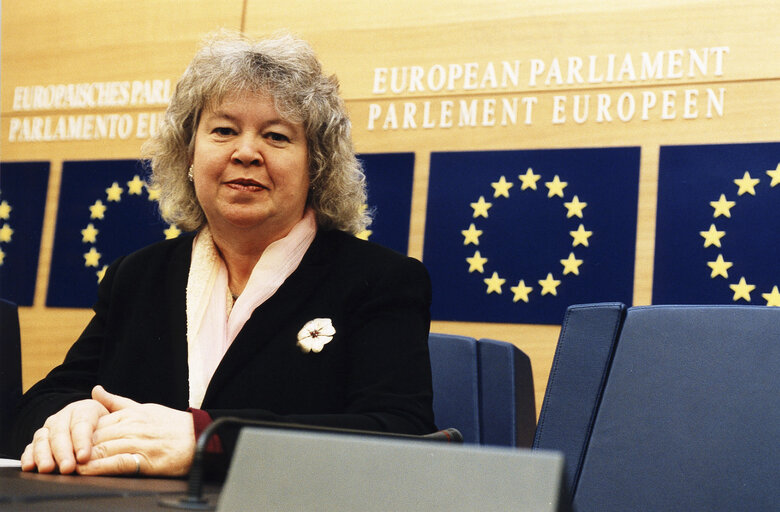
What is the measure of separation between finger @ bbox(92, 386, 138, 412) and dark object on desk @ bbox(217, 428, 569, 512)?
678mm

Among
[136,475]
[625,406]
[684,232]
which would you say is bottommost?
[136,475]

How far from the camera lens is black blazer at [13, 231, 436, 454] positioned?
156 cm

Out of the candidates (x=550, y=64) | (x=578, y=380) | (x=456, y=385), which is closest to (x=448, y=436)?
(x=578, y=380)

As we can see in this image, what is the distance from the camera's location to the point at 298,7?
3.43 m

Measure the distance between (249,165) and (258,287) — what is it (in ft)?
0.76

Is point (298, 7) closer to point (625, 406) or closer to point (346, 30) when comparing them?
point (346, 30)

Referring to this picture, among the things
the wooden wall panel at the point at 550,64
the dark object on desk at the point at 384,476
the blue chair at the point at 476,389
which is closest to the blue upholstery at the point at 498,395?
the blue chair at the point at 476,389

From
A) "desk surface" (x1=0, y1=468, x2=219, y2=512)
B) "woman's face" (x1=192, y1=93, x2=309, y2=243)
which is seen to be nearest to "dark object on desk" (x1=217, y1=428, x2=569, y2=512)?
"desk surface" (x1=0, y1=468, x2=219, y2=512)

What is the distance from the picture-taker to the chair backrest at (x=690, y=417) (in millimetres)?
1408

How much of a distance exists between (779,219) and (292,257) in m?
1.57

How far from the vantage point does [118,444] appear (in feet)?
4.11

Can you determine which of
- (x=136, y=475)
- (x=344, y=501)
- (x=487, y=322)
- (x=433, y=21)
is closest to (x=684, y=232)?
(x=487, y=322)

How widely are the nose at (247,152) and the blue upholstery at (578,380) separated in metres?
0.63

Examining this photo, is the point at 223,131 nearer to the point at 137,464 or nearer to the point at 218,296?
the point at 218,296
